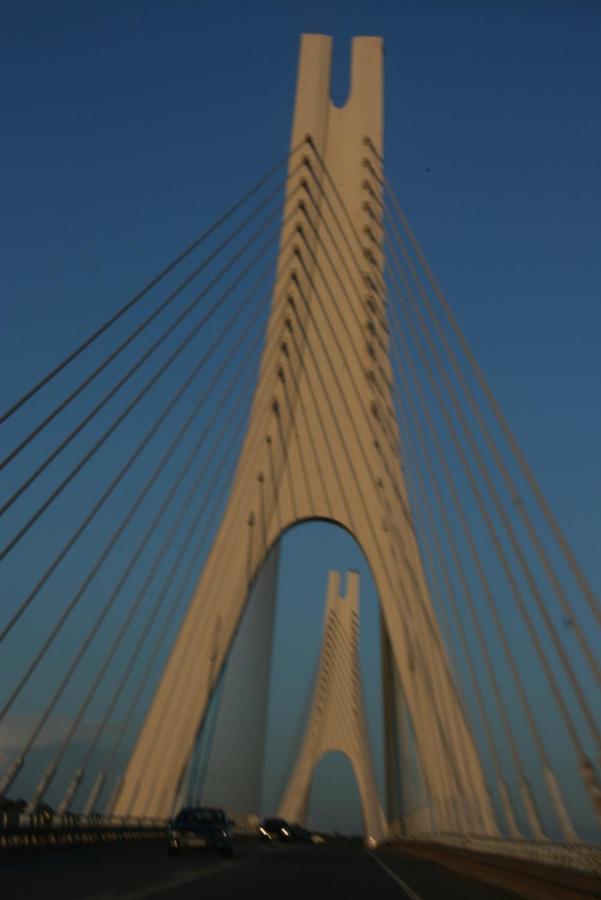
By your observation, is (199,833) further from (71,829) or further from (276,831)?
(276,831)

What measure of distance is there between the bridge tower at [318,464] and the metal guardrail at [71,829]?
869 mm

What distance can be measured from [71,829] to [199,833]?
2586 mm

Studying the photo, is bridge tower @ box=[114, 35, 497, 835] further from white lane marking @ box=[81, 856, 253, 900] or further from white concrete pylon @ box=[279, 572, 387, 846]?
white concrete pylon @ box=[279, 572, 387, 846]

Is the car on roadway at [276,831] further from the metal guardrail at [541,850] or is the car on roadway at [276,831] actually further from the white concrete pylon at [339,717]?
the metal guardrail at [541,850]

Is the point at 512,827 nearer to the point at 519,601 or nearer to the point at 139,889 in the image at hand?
the point at 519,601

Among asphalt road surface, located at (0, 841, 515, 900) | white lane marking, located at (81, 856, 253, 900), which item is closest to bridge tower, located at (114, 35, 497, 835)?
asphalt road surface, located at (0, 841, 515, 900)

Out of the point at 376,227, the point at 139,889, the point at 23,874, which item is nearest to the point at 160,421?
the point at 376,227

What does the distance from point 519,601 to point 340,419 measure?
36.8ft

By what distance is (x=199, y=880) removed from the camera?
1229cm

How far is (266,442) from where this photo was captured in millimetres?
27812

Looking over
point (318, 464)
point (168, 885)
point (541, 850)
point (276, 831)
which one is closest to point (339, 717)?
point (276, 831)

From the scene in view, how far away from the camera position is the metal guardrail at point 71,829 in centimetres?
1836

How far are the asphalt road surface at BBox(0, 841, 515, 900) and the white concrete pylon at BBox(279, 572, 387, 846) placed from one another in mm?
34890

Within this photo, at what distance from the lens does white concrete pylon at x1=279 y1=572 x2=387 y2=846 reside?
5950cm
